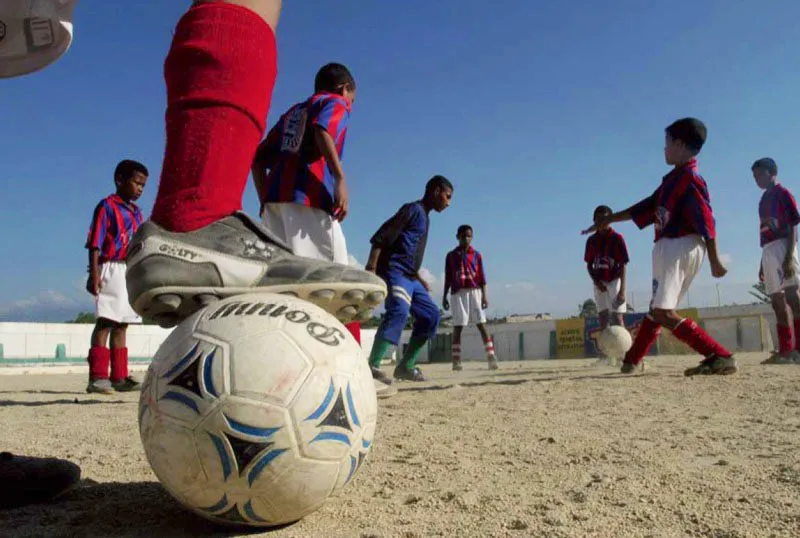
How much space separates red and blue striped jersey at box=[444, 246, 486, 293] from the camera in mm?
10969

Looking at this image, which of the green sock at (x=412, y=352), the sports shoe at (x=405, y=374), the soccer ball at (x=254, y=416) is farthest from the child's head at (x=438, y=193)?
the soccer ball at (x=254, y=416)

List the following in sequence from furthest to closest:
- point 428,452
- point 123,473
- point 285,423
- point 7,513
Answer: point 428,452, point 123,473, point 7,513, point 285,423

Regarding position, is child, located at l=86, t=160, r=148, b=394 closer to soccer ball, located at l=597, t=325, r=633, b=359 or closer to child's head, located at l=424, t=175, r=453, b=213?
child's head, located at l=424, t=175, r=453, b=213

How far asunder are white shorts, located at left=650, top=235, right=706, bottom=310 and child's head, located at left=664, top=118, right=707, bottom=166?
0.76 meters

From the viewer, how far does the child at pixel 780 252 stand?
7.07 meters

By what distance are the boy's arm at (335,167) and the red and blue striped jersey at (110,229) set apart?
300 centimetres

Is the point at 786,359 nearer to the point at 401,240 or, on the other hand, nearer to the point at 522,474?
the point at 401,240

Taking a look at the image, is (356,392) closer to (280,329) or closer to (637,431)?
(280,329)

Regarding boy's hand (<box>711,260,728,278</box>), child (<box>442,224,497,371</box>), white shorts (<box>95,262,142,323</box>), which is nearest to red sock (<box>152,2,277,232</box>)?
white shorts (<box>95,262,142,323</box>)

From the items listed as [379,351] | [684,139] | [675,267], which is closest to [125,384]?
[379,351]

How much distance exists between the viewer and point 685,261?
5.34 meters

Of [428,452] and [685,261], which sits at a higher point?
[685,261]

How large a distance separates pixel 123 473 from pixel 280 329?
45.3 inches

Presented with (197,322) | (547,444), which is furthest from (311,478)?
(547,444)
